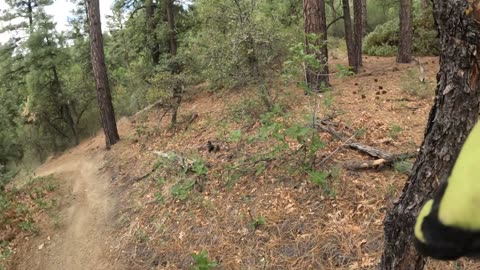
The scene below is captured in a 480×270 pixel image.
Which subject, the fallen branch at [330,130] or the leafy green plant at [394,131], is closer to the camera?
the leafy green plant at [394,131]

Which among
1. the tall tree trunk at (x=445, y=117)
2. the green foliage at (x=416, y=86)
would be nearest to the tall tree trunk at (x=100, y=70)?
the green foliage at (x=416, y=86)

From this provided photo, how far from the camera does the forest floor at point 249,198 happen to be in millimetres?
4387

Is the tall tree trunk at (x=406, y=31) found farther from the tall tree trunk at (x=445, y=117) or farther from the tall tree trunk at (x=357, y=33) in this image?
the tall tree trunk at (x=445, y=117)

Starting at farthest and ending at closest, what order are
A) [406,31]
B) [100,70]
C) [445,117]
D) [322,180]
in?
[100,70]
[406,31]
[322,180]
[445,117]

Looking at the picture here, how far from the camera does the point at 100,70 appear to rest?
12.3 m

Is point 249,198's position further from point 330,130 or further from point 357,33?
point 357,33

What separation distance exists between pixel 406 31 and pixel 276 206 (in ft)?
28.2

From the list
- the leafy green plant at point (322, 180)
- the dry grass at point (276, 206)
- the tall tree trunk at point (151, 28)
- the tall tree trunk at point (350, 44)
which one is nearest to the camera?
the dry grass at point (276, 206)

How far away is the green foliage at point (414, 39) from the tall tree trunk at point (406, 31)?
1.72m

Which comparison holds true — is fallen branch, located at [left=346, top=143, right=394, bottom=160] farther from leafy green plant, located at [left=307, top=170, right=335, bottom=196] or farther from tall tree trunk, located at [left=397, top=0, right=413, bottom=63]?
tall tree trunk, located at [left=397, top=0, right=413, bottom=63]

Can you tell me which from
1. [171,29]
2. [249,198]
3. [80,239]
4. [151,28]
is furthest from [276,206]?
[151,28]

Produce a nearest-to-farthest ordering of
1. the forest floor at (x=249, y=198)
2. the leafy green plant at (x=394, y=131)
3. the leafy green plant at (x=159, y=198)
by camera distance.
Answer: the forest floor at (x=249, y=198) → the leafy green plant at (x=394, y=131) → the leafy green plant at (x=159, y=198)

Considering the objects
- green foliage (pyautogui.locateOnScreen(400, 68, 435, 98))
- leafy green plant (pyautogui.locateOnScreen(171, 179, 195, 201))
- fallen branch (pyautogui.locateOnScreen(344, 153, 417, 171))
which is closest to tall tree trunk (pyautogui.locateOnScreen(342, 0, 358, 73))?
green foliage (pyautogui.locateOnScreen(400, 68, 435, 98))

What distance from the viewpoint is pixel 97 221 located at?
7.45m
